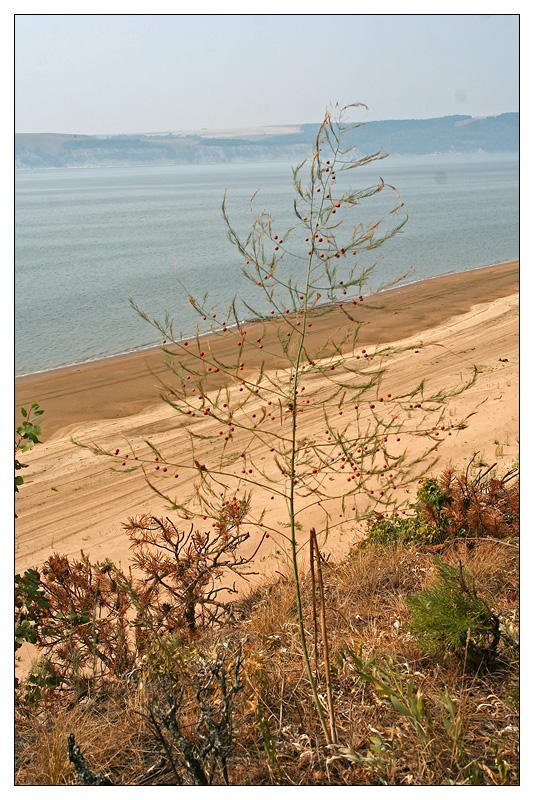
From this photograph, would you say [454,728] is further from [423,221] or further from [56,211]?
[56,211]

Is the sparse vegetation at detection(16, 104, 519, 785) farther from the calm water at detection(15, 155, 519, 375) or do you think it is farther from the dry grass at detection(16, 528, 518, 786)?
the calm water at detection(15, 155, 519, 375)

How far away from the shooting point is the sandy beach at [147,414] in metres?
8.88

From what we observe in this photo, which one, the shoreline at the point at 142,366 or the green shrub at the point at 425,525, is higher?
the shoreline at the point at 142,366

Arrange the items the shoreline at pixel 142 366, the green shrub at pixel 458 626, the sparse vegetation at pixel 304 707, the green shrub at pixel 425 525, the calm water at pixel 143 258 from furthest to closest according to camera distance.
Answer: the calm water at pixel 143 258, the shoreline at pixel 142 366, the green shrub at pixel 425 525, the green shrub at pixel 458 626, the sparse vegetation at pixel 304 707

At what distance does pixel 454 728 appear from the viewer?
10.3ft

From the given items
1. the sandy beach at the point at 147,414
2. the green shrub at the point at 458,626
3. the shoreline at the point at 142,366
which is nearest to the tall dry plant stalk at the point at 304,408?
the sandy beach at the point at 147,414

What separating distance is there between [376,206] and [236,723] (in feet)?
185

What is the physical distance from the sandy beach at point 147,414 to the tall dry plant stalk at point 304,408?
227 mm

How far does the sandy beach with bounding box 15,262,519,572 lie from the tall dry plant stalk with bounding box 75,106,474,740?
0.23 metres


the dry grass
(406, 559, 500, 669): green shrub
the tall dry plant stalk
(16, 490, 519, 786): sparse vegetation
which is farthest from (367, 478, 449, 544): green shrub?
(406, 559, 500, 669): green shrub

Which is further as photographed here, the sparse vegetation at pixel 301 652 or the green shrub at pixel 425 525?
the green shrub at pixel 425 525

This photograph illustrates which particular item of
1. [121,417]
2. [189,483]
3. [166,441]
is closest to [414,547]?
[189,483]

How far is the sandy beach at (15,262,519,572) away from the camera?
888 cm

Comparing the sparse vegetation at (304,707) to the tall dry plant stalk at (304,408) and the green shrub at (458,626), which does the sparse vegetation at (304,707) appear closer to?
the green shrub at (458,626)
